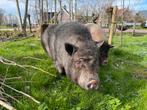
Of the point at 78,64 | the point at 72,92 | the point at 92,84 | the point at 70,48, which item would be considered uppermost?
the point at 70,48

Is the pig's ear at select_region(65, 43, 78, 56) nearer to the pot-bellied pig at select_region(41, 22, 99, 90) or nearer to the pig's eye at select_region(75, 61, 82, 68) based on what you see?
the pot-bellied pig at select_region(41, 22, 99, 90)

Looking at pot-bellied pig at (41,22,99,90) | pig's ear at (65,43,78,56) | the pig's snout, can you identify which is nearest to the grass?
pot-bellied pig at (41,22,99,90)

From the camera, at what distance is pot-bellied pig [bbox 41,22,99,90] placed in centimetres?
564

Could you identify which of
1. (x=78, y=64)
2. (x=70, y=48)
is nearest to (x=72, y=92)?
(x=78, y=64)

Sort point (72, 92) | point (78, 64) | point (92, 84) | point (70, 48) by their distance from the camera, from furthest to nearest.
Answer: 1. point (72, 92)
2. point (70, 48)
3. point (78, 64)
4. point (92, 84)

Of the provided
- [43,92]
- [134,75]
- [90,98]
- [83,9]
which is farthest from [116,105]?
[83,9]

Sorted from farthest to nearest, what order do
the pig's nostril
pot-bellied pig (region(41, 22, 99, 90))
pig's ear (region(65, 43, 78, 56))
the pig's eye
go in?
pig's ear (region(65, 43, 78, 56)) < the pig's eye < pot-bellied pig (region(41, 22, 99, 90)) < the pig's nostril

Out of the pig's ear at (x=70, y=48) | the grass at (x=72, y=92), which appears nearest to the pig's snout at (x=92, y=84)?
the grass at (x=72, y=92)

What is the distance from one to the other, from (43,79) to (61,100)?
0.93m

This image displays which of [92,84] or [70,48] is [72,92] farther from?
[92,84]

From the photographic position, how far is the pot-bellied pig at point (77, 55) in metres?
5.64

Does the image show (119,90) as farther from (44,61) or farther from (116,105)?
(44,61)

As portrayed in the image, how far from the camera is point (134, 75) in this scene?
27.6 feet

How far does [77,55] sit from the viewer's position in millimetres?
5910
